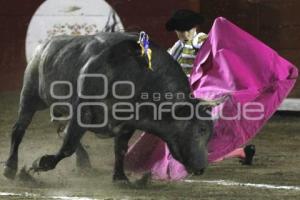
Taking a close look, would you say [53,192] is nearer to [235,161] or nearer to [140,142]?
[140,142]

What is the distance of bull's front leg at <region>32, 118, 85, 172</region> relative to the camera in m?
5.09

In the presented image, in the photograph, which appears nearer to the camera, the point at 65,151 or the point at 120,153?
the point at 65,151

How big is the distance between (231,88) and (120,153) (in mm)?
799

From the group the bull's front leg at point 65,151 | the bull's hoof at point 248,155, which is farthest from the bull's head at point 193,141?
the bull's hoof at point 248,155

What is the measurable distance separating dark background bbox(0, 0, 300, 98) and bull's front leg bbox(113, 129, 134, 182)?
3.43 m

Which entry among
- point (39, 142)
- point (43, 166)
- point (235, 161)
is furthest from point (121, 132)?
point (39, 142)

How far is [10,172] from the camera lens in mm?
5598

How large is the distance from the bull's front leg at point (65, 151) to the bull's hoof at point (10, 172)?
481 millimetres

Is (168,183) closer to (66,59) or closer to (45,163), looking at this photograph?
(45,163)

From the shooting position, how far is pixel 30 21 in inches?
351

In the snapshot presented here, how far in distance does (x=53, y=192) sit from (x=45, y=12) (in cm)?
406

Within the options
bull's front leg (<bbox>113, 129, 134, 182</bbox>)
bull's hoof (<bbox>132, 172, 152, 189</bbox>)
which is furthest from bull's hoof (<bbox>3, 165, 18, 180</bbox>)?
bull's hoof (<bbox>132, 172, 152, 189</bbox>)

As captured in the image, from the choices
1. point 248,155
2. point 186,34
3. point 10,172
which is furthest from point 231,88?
point 10,172

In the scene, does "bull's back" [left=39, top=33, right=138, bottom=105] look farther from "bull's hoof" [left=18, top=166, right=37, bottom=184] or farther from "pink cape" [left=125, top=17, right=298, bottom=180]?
"pink cape" [left=125, top=17, right=298, bottom=180]
